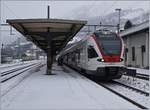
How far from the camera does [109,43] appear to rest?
20.5m

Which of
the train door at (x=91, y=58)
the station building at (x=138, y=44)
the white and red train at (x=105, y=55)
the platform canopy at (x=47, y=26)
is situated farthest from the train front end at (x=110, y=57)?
the station building at (x=138, y=44)

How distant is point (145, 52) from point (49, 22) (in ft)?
74.7

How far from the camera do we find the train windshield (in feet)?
66.1

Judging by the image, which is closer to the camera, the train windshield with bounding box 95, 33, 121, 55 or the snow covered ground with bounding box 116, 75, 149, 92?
the snow covered ground with bounding box 116, 75, 149, 92

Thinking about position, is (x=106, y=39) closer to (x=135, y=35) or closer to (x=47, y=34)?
(x=47, y=34)

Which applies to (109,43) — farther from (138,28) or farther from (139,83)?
(138,28)

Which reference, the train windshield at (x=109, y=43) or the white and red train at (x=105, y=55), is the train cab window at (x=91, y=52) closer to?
the white and red train at (x=105, y=55)

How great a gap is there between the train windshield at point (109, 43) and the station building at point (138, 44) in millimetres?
21066

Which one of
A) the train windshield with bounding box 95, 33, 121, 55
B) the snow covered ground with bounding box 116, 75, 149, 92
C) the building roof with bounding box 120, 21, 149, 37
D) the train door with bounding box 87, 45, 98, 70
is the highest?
the building roof with bounding box 120, 21, 149, 37

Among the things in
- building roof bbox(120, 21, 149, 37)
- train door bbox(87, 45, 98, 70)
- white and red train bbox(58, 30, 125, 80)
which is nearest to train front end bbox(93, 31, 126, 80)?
white and red train bbox(58, 30, 125, 80)

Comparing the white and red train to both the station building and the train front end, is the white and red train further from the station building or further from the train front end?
the station building

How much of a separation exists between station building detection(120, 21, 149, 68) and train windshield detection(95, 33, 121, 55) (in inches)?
829

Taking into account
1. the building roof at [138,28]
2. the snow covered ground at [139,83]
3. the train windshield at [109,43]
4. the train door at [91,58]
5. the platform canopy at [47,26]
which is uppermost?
the building roof at [138,28]

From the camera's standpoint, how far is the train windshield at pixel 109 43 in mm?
20141
